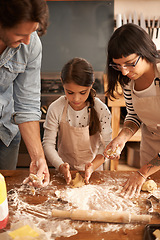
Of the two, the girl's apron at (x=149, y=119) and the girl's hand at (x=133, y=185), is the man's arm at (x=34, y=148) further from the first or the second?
the girl's apron at (x=149, y=119)

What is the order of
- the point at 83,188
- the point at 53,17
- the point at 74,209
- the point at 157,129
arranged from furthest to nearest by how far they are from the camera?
the point at 53,17
the point at 157,129
the point at 83,188
the point at 74,209

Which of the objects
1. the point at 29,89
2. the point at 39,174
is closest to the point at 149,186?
the point at 39,174

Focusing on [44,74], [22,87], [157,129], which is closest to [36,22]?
[22,87]

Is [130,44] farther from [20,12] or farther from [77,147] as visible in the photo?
[77,147]

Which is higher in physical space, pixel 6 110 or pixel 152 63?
pixel 152 63

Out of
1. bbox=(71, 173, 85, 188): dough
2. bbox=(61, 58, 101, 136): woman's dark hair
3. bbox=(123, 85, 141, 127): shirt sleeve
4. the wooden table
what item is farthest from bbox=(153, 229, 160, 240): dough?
bbox=(61, 58, 101, 136): woman's dark hair

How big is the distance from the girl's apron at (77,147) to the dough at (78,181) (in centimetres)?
42

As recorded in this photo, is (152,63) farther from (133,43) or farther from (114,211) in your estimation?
(114,211)

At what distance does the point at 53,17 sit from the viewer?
9.70 ft

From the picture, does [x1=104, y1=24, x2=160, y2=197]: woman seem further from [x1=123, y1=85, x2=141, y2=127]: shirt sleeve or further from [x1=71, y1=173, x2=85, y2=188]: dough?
[x1=71, y1=173, x2=85, y2=188]: dough

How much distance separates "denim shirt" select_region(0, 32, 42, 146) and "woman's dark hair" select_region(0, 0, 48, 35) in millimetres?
411

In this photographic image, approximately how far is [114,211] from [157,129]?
69 cm

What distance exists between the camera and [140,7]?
2.88m

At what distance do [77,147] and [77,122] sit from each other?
0.19 meters
